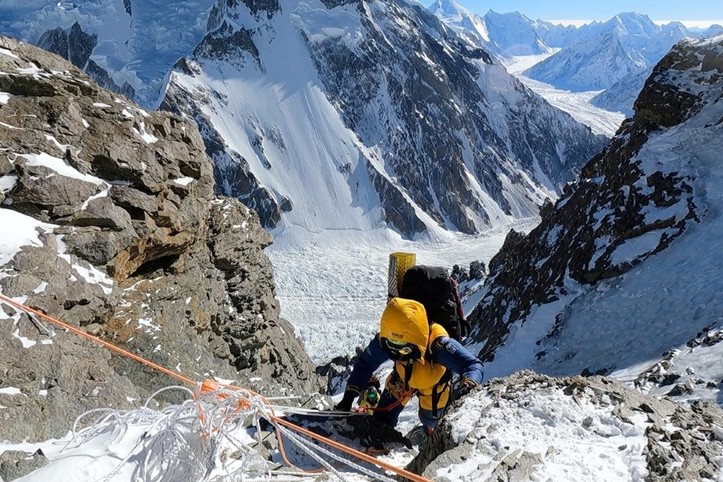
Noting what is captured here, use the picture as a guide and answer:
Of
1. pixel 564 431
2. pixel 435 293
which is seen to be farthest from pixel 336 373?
A: pixel 564 431

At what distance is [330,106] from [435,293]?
120 metres

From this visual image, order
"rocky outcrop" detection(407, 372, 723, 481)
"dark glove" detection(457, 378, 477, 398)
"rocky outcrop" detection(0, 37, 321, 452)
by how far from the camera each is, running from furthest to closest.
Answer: "rocky outcrop" detection(0, 37, 321, 452) → "dark glove" detection(457, 378, 477, 398) → "rocky outcrop" detection(407, 372, 723, 481)

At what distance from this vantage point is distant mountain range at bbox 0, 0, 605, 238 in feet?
357

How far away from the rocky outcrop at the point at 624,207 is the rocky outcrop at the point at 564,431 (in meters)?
13.5

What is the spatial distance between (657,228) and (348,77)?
388ft

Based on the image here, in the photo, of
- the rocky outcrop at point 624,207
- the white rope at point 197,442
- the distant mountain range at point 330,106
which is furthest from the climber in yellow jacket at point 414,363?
the distant mountain range at point 330,106

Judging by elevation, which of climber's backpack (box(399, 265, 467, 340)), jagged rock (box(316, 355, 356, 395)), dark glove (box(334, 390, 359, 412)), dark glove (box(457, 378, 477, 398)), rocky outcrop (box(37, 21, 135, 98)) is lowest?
rocky outcrop (box(37, 21, 135, 98))

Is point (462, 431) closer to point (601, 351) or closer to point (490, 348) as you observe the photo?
point (601, 351)

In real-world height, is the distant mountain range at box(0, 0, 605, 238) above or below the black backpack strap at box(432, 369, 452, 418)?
below

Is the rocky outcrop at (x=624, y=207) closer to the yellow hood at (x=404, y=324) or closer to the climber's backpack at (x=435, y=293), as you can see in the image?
the climber's backpack at (x=435, y=293)

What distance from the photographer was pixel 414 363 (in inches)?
244

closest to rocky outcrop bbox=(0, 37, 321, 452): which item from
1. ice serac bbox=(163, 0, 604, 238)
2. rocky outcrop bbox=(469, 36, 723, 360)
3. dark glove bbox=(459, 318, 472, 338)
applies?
dark glove bbox=(459, 318, 472, 338)

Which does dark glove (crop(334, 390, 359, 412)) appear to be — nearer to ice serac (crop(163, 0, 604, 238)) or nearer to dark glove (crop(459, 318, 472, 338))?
dark glove (crop(459, 318, 472, 338))

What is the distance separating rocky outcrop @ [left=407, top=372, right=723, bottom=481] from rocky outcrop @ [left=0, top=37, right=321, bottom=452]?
5607 millimetres
